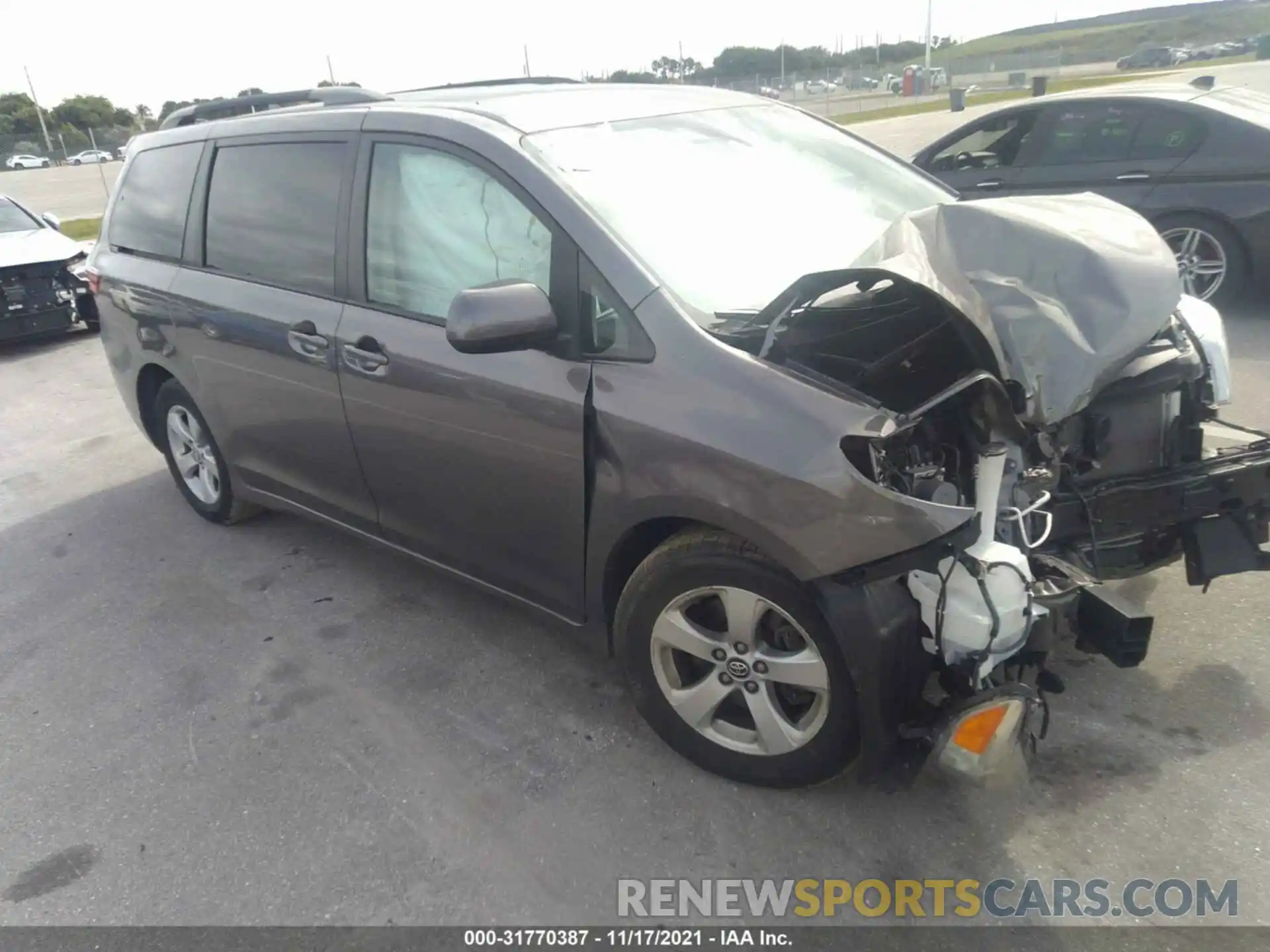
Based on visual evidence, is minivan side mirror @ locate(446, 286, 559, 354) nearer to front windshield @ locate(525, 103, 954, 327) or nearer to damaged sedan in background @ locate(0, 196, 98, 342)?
front windshield @ locate(525, 103, 954, 327)

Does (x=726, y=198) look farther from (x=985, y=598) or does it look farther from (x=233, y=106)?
(x=233, y=106)

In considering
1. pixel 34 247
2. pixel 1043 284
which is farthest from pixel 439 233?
pixel 34 247

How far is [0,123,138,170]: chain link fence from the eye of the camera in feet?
146

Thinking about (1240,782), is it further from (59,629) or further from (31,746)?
(59,629)

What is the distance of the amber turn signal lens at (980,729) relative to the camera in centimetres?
223

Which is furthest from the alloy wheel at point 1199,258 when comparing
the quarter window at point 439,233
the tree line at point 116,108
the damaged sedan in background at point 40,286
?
the tree line at point 116,108

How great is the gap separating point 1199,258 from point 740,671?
19.6 feet

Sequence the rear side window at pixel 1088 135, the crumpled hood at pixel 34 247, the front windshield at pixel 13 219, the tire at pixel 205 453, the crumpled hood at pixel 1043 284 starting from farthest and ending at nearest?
the front windshield at pixel 13 219 < the crumpled hood at pixel 34 247 < the rear side window at pixel 1088 135 < the tire at pixel 205 453 < the crumpled hood at pixel 1043 284

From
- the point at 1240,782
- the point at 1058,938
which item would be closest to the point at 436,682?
the point at 1058,938

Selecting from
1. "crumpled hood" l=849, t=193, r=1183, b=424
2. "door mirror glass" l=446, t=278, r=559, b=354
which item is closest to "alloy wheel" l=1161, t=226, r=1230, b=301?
"crumpled hood" l=849, t=193, r=1183, b=424

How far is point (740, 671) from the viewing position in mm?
2580

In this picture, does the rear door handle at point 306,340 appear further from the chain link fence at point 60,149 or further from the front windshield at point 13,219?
the chain link fence at point 60,149

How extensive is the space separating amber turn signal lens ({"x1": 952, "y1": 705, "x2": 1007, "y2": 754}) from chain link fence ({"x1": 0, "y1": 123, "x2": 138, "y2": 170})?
4810 centimetres

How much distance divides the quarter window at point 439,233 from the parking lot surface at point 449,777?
1.22m
